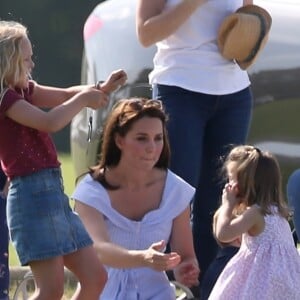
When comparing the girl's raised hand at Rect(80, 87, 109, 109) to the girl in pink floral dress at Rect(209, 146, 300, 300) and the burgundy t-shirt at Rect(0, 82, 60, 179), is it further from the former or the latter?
the girl in pink floral dress at Rect(209, 146, 300, 300)

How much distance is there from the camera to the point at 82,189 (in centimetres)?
484

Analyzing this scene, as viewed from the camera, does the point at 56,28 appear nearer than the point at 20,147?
No

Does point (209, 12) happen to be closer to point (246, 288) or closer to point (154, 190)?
point (154, 190)

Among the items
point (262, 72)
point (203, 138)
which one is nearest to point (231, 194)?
point (203, 138)

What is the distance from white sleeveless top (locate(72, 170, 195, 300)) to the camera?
4.71 meters

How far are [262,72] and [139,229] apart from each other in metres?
2.36

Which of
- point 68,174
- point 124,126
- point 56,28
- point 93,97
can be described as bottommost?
point 56,28

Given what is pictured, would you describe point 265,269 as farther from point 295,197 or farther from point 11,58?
point 11,58

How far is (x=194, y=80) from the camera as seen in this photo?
16.5ft

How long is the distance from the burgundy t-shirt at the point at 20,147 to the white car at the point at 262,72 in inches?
91.4

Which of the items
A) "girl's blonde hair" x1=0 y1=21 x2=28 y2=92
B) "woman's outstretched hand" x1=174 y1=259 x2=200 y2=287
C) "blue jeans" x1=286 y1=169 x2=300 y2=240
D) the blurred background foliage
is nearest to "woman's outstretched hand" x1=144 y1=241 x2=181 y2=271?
"woman's outstretched hand" x1=174 y1=259 x2=200 y2=287

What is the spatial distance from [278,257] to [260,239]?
0.10 metres

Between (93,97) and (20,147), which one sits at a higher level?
(93,97)

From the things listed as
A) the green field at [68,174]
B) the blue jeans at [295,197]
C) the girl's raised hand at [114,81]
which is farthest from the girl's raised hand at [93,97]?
the green field at [68,174]
